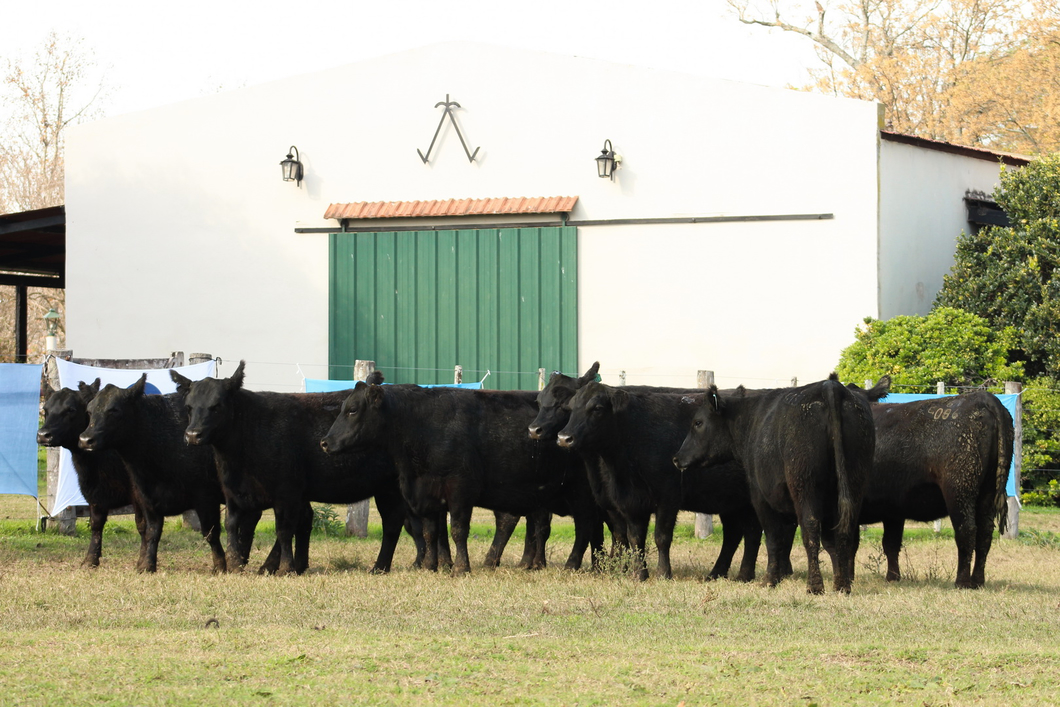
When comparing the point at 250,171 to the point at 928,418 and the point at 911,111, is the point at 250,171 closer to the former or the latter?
the point at 928,418

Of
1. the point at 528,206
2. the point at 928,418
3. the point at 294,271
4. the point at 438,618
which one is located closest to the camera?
the point at 438,618

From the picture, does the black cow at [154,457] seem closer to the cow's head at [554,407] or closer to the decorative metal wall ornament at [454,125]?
the cow's head at [554,407]

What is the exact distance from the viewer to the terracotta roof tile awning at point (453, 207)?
69.9ft

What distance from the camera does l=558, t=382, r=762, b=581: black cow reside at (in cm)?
1105

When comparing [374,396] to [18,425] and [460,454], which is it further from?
[18,425]

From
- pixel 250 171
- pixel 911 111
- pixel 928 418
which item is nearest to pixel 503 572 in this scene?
pixel 928 418

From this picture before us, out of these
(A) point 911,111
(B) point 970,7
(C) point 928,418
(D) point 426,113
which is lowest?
(C) point 928,418

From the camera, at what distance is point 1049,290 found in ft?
64.3

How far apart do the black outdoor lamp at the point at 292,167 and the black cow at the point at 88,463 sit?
10.7 metres

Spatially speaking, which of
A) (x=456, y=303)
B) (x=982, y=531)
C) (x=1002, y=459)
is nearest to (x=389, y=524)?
(x=982, y=531)

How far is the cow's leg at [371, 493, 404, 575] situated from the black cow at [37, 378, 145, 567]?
7.57ft

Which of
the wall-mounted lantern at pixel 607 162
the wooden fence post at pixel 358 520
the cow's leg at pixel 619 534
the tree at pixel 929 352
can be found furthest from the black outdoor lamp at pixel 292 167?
the cow's leg at pixel 619 534

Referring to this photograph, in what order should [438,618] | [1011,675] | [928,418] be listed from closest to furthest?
[1011,675], [438,618], [928,418]

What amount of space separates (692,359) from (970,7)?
20435 mm
